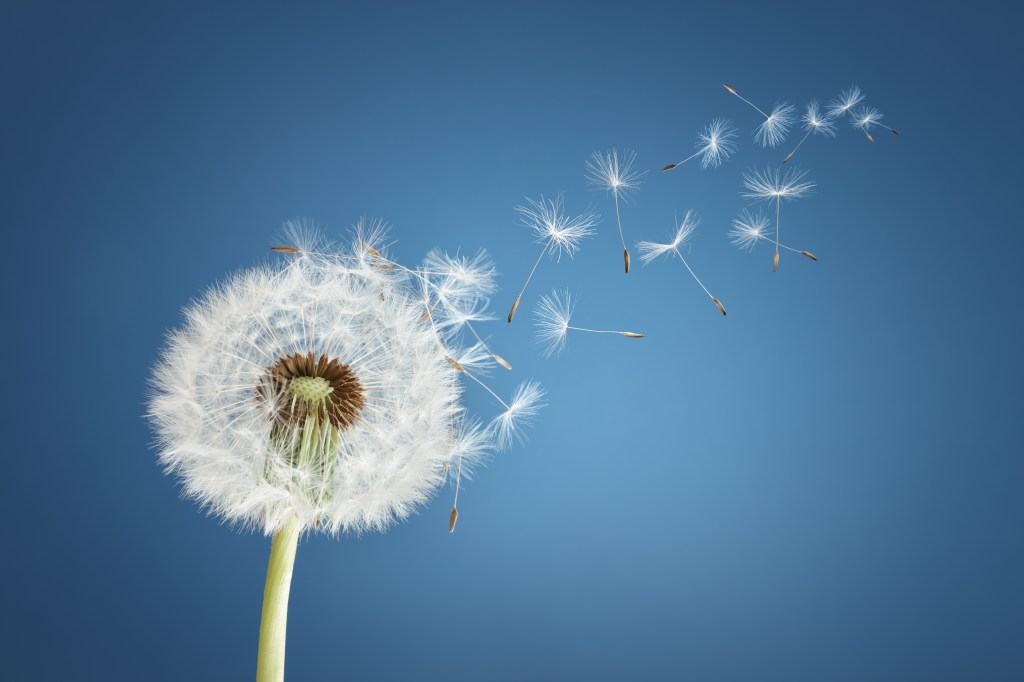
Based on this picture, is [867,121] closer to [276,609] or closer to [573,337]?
[573,337]

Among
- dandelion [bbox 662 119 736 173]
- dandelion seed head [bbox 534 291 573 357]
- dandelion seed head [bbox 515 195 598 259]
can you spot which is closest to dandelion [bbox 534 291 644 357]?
dandelion seed head [bbox 534 291 573 357]

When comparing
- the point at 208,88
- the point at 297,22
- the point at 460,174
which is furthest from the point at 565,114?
the point at 208,88

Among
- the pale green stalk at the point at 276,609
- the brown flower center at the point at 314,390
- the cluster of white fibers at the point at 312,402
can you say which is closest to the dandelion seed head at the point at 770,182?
the cluster of white fibers at the point at 312,402

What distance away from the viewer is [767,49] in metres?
1.64

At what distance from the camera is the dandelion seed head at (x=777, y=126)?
5.13 feet

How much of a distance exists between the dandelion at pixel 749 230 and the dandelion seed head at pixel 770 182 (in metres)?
0.04

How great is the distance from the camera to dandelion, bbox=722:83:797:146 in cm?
156

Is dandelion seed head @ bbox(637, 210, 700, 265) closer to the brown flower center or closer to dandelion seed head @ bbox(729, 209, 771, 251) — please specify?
dandelion seed head @ bbox(729, 209, 771, 251)

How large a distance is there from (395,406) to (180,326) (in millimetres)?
700

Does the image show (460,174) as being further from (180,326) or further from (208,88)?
(180,326)

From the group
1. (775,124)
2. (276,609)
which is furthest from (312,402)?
(775,124)

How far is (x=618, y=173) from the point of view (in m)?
1.56

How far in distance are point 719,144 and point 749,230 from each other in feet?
0.71

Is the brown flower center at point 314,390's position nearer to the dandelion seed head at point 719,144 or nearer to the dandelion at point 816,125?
the dandelion seed head at point 719,144
